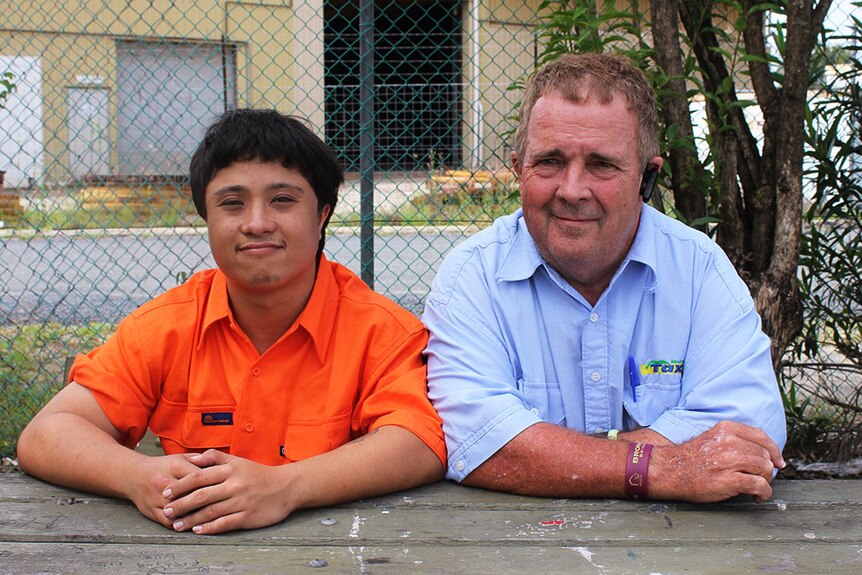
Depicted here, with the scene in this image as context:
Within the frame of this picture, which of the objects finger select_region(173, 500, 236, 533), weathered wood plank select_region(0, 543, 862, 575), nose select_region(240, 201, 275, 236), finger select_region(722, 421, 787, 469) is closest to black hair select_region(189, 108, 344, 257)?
nose select_region(240, 201, 275, 236)

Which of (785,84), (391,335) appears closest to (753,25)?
(785,84)

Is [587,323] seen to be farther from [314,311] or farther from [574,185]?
[314,311]

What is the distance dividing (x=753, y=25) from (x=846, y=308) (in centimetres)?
111

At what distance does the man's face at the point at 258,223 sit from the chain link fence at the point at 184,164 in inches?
37.8

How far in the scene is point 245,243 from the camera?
90.0 inches

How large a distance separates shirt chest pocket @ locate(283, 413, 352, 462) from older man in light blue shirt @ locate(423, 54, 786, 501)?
0.92ft

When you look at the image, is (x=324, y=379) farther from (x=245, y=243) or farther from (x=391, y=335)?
(x=245, y=243)

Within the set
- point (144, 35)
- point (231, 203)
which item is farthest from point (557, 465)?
point (144, 35)

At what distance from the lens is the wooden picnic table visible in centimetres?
182

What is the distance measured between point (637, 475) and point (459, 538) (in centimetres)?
45

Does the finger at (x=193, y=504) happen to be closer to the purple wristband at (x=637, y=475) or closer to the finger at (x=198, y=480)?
the finger at (x=198, y=480)

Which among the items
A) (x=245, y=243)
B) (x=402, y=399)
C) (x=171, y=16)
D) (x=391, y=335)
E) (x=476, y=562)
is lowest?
(x=476, y=562)

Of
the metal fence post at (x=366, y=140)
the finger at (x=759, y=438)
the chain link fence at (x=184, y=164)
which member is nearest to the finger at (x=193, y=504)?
the finger at (x=759, y=438)

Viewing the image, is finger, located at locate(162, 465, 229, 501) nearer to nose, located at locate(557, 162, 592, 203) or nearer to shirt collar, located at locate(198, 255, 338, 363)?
shirt collar, located at locate(198, 255, 338, 363)
